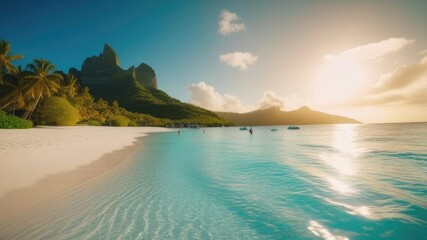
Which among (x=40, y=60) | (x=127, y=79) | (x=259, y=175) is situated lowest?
(x=259, y=175)

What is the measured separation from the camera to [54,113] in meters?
53.1

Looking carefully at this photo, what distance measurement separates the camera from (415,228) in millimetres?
6430

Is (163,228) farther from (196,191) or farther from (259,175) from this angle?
(259,175)

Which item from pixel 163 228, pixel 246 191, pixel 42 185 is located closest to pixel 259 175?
pixel 246 191

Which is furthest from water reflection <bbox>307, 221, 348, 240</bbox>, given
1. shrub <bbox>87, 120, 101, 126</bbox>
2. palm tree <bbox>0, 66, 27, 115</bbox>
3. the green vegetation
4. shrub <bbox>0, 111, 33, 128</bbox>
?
shrub <bbox>87, 120, 101, 126</bbox>

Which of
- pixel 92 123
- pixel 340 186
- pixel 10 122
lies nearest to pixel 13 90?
pixel 10 122

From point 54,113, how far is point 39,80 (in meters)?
9.24

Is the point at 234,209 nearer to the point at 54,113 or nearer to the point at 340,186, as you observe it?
the point at 340,186

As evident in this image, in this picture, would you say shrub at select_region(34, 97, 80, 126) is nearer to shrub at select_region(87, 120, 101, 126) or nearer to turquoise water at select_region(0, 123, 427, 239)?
shrub at select_region(87, 120, 101, 126)

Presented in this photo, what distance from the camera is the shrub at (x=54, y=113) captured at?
174 feet

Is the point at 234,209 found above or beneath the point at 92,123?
beneath

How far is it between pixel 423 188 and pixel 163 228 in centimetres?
1160

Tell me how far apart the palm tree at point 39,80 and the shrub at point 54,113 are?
6.62 feet

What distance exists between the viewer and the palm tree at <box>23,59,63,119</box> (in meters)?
46.2
